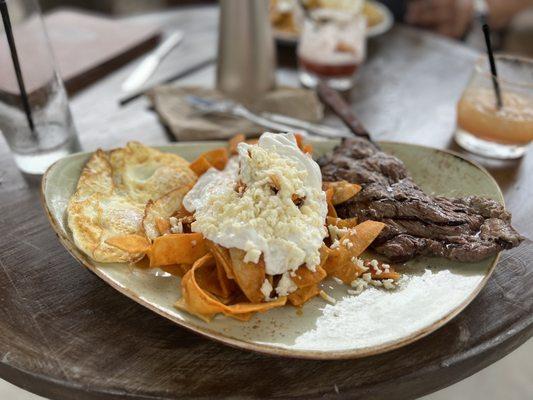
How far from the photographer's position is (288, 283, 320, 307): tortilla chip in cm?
122

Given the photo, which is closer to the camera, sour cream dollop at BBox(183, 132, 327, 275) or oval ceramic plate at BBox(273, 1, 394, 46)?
sour cream dollop at BBox(183, 132, 327, 275)

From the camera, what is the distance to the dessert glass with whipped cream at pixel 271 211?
121 centimetres

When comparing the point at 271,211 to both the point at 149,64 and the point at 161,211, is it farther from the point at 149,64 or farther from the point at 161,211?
the point at 149,64

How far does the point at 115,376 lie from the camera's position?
1135 millimetres

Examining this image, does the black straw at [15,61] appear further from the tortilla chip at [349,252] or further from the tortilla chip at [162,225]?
the tortilla chip at [349,252]

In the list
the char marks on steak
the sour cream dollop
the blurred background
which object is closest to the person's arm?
the blurred background

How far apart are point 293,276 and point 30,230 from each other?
0.83 metres

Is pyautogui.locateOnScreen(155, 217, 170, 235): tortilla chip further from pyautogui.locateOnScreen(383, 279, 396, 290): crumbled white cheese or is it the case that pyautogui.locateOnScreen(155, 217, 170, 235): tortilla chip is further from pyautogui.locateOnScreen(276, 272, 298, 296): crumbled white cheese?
pyautogui.locateOnScreen(383, 279, 396, 290): crumbled white cheese

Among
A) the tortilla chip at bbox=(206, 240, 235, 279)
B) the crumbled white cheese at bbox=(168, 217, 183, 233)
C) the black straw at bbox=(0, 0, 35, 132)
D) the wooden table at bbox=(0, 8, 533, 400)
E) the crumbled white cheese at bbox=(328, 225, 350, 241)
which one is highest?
the black straw at bbox=(0, 0, 35, 132)

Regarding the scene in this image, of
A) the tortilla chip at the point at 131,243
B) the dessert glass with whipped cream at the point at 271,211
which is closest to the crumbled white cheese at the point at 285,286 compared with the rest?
the dessert glass with whipped cream at the point at 271,211

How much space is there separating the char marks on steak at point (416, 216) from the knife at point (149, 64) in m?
1.24

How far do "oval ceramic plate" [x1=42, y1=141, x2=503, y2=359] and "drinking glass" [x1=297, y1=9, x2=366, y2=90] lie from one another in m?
1.33

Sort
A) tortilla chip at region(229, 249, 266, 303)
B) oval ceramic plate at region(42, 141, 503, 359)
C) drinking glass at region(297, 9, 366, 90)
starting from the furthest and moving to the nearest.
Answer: drinking glass at region(297, 9, 366, 90), tortilla chip at region(229, 249, 266, 303), oval ceramic plate at region(42, 141, 503, 359)

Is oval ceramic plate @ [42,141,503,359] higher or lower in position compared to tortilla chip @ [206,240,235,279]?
lower
